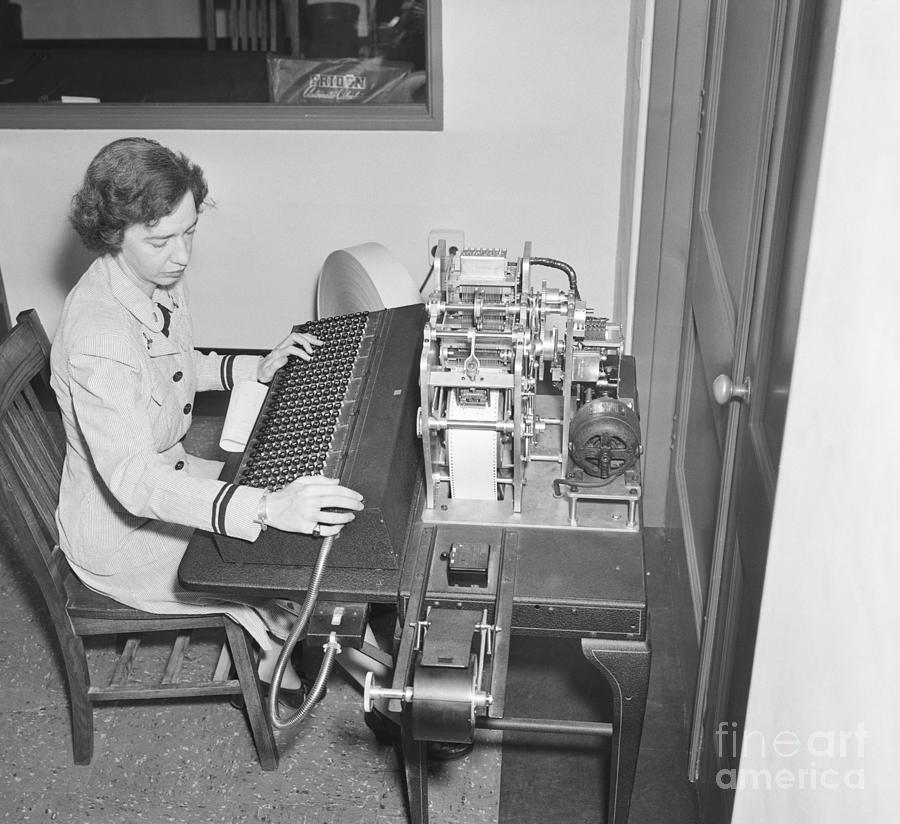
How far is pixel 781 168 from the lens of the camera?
1.49 meters

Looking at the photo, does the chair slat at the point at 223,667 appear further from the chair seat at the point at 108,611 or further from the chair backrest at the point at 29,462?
the chair backrest at the point at 29,462

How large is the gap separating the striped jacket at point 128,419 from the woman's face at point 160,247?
0.04 meters

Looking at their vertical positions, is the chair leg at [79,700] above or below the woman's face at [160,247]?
below

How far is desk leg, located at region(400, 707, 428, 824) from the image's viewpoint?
6.46 ft

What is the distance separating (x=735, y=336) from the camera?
6.18 feet

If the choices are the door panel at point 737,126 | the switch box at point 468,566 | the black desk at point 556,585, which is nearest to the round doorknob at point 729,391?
the door panel at point 737,126

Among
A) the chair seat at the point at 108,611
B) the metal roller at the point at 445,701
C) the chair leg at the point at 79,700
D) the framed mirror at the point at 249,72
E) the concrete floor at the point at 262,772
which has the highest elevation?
the framed mirror at the point at 249,72

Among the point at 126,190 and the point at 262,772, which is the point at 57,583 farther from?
the point at 126,190

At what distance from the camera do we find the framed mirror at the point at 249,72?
3.35m

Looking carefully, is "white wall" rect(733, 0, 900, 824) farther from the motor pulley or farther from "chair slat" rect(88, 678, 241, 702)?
"chair slat" rect(88, 678, 241, 702)

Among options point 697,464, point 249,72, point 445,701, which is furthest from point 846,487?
point 249,72

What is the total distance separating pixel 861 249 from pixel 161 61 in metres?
3.20

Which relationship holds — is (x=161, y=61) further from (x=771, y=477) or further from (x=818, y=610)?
(x=818, y=610)

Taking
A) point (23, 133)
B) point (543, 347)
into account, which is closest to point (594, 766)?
point (543, 347)
